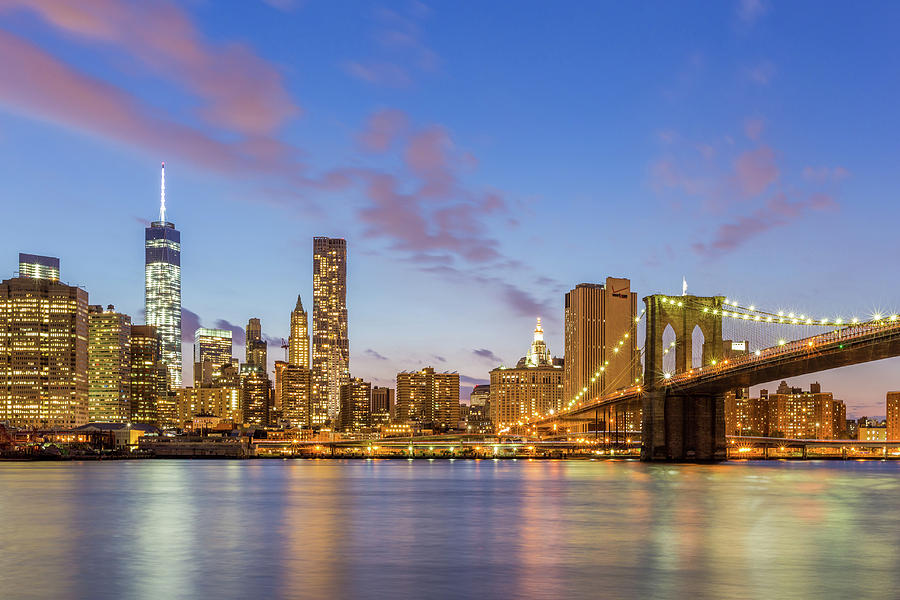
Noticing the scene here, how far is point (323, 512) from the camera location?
158ft

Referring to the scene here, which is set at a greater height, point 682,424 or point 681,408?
point 681,408

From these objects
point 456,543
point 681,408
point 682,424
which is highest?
point 681,408

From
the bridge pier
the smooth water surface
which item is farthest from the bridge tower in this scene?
the smooth water surface

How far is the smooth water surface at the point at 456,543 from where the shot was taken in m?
25.4

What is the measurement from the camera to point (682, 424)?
95500mm

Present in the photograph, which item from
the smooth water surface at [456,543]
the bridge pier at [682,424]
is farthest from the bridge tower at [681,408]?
the smooth water surface at [456,543]

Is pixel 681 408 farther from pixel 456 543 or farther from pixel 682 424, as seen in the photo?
pixel 456 543

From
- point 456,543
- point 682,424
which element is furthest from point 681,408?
point 456,543

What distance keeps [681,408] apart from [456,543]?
6331 cm

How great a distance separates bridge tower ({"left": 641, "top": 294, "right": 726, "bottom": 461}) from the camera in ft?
309

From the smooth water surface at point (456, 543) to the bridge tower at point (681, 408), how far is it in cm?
3071

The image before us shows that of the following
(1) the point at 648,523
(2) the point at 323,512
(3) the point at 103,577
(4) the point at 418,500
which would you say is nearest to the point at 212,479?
(4) the point at 418,500

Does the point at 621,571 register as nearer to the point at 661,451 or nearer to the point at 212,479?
the point at 212,479

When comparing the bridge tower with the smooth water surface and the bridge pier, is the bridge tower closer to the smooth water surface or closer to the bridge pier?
the bridge pier
